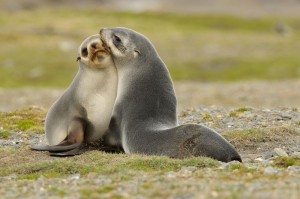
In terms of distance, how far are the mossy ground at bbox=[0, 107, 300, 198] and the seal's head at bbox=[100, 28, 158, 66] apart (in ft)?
7.29

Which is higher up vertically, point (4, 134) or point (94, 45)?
point (94, 45)

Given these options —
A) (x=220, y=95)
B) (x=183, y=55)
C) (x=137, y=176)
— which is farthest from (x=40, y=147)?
(x=183, y=55)

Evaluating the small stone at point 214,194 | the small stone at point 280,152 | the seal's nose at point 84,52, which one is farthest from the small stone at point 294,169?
the seal's nose at point 84,52

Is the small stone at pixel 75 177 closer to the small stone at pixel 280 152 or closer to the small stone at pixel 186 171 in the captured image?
the small stone at pixel 186 171

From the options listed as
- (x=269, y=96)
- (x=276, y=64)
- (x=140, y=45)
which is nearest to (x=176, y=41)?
(x=276, y=64)

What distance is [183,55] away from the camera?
203 ft

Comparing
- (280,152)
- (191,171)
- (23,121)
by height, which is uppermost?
(191,171)

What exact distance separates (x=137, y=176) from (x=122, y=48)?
4.80 meters

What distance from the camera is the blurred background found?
4372 cm

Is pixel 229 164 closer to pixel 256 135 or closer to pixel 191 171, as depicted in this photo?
pixel 191 171

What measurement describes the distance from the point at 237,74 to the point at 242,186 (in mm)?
43673

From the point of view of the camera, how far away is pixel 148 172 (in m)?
13.6

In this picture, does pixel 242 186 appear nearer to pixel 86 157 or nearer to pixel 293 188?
pixel 293 188

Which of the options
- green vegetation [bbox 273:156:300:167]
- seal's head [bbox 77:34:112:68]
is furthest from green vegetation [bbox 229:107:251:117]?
green vegetation [bbox 273:156:300:167]
